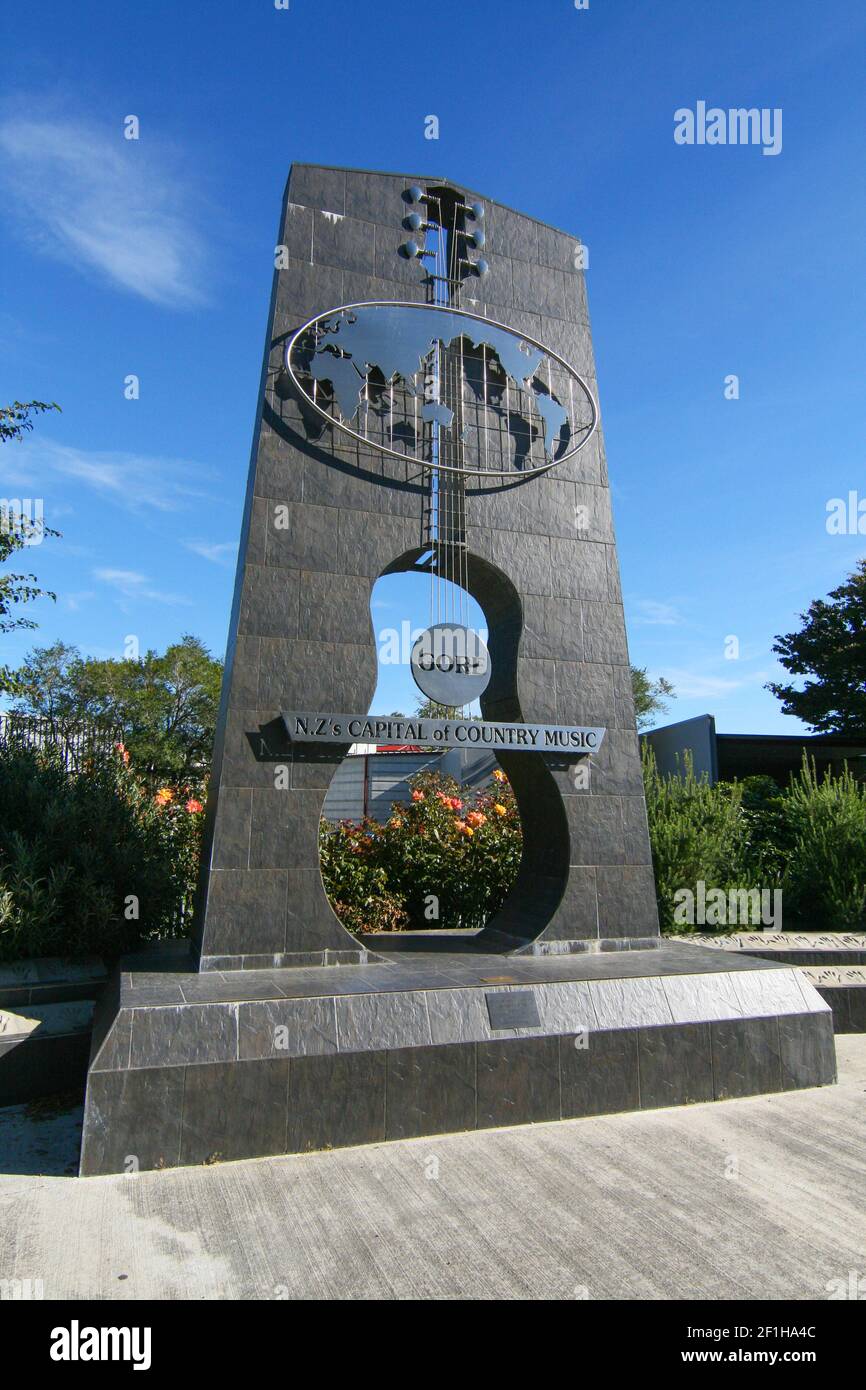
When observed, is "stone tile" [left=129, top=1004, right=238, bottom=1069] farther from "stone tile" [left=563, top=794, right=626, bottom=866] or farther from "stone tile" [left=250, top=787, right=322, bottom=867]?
"stone tile" [left=563, top=794, right=626, bottom=866]

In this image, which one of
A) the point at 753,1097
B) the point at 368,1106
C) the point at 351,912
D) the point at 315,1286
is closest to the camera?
the point at 315,1286

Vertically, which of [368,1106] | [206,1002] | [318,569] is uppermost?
[318,569]

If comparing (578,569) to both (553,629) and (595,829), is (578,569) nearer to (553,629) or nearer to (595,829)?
(553,629)

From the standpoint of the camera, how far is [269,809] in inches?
227

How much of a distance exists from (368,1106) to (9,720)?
583cm

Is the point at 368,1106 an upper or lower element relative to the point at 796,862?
lower

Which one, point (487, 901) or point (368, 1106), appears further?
point (487, 901)

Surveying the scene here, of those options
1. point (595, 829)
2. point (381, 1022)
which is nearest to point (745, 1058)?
point (595, 829)

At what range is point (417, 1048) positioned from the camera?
16.1ft

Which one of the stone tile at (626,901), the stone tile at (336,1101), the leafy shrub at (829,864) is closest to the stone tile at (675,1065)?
the stone tile at (626,901)

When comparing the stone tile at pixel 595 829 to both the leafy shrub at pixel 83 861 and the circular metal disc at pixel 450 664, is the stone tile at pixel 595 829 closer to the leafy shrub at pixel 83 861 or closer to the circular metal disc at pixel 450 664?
the circular metal disc at pixel 450 664

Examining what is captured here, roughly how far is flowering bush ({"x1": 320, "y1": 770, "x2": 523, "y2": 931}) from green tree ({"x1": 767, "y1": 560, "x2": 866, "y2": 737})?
17724 millimetres
